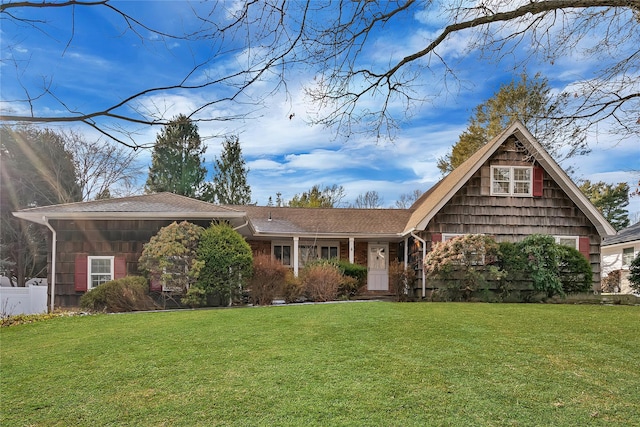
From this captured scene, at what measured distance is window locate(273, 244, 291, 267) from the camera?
762 inches

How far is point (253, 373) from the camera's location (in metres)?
5.10

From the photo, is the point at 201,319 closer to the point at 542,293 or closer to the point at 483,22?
the point at 483,22

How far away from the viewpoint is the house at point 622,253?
797 inches

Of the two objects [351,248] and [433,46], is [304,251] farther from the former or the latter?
[433,46]

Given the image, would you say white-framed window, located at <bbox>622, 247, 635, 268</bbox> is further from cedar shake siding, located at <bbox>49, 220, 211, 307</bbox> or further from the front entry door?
cedar shake siding, located at <bbox>49, 220, 211, 307</bbox>

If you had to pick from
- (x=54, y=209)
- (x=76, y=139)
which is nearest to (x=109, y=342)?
(x=54, y=209)

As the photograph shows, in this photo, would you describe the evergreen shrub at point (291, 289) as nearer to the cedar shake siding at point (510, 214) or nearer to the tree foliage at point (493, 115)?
the cedar shake siding at point (510, 214)

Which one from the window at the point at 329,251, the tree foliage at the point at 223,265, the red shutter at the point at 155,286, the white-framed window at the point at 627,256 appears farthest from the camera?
the white-framed window at the point at 627,256

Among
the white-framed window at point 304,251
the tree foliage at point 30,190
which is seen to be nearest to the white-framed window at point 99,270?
the white-framed window at point 304,251

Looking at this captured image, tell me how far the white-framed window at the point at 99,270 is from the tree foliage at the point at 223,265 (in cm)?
337

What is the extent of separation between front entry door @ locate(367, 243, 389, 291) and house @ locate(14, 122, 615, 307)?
59.6 inches

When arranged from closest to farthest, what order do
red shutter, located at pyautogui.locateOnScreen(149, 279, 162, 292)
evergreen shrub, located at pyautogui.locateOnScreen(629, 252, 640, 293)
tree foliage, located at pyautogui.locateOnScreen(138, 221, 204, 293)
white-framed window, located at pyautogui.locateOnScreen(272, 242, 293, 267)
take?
tree foliage, located at pyautogui.locateOnScreen(138, 221, 204, 293) < red shutter, located at pyautogui.locateOnScreen(149, 279, 162, 292) < evergreen shrub, located at pyautogui.locateOnScreen(629, 252, 640, 293) < white-framed window, located at pyautogui.locateOnScreen(272, 242, 293, 267)

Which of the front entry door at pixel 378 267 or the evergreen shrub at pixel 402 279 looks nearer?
the evergreen shrub at pixel 402 279

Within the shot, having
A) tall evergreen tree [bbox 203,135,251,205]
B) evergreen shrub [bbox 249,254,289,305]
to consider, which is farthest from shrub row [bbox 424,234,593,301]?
tall evergreen tree [bbox 203,135,251,205]
